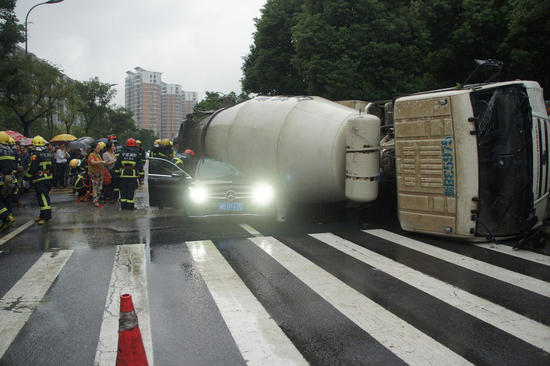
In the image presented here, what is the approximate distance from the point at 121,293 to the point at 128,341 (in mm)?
2335

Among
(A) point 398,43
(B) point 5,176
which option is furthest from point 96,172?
(A) point 398,43

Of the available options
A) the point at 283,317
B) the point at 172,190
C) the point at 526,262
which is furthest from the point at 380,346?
the point at 172,190

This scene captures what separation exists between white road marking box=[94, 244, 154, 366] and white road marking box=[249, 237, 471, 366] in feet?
6.69

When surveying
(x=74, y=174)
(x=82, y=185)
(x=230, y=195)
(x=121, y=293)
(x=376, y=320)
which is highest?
(x=74, y=174)

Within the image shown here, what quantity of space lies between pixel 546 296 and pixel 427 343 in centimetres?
224

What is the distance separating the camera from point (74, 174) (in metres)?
17.1

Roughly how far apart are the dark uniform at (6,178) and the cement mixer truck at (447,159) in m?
5.87

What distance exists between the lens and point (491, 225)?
782 centimetres

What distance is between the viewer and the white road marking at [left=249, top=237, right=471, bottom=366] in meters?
3.62

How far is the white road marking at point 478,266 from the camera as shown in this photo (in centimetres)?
548

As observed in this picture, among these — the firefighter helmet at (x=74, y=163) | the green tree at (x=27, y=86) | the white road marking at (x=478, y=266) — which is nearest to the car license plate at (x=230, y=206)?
the white road marking at (x=478, y=266)

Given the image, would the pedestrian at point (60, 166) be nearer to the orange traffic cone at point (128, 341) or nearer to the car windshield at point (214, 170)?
the car windshield at point (214, 170)

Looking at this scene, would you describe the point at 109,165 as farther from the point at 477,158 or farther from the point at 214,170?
the point at 477,158

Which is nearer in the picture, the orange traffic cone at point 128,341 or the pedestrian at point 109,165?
the orange traffic cone at point 128,341
